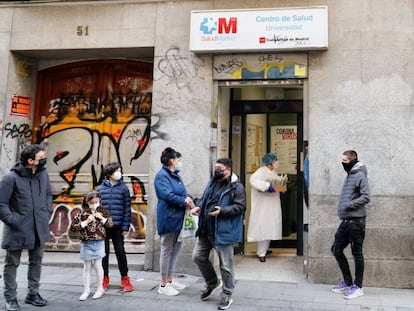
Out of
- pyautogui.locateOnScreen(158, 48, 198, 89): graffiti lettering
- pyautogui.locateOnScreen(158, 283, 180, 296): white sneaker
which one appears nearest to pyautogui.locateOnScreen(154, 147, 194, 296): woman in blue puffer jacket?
pyautogui.locateOnScreen(158, 283, 180, 296): white sneaker

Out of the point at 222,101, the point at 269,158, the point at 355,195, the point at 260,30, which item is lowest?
the point at 355,195

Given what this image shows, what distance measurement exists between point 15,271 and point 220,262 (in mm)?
2524

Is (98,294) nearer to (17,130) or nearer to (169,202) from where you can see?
(169,202)

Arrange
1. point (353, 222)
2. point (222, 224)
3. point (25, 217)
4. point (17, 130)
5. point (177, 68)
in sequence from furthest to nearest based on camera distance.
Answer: point (17, 130)
point (177, 68)
point (353, 222)
point (222, 224)
point (25, 217)

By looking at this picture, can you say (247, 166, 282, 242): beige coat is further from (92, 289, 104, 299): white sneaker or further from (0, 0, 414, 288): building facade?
(92, 289, 104, 299): white sneaker

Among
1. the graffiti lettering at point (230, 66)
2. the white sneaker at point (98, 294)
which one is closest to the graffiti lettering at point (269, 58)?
the graffiti lettering at point (230, 66)

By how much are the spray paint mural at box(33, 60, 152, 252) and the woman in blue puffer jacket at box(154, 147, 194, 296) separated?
87.3 inches

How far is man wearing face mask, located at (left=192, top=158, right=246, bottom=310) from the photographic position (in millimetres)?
5297

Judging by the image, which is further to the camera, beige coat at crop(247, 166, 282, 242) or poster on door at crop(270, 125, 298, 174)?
poster on door at crop(270, 125, 298, 174)

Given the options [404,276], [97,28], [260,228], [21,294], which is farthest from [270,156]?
[21,294]

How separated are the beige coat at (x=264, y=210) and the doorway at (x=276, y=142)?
1.54 ft

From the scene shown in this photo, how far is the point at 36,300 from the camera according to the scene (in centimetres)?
535

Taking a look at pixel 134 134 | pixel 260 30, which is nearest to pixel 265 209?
pixel 134 134

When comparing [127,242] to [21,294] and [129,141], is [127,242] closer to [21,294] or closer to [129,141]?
[129,141]
